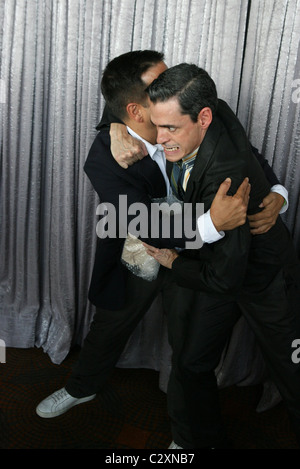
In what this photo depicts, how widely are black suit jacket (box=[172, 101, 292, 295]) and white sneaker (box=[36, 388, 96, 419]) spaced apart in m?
0.81

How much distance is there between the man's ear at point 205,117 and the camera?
1.50 metres

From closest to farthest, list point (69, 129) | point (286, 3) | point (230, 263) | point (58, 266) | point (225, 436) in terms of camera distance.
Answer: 1. point (230, 263)
2. point (225, 436)
3. point (286, 3)
4. point (69, 129)
5. point (58, 266)

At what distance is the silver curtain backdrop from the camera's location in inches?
82.9

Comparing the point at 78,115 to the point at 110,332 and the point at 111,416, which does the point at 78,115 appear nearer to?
the point at 110,332

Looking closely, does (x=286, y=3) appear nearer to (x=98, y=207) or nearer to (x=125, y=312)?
(x=98, y=207)

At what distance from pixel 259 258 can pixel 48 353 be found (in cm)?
133

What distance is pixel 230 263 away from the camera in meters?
1.52

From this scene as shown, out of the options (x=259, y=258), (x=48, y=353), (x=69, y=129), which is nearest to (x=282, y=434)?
(x=259, y=258)

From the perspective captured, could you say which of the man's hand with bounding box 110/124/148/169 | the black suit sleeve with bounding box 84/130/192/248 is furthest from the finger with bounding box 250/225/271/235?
the man's hand with bounding box 110/124/148/169

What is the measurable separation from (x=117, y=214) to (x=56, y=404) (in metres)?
0.90

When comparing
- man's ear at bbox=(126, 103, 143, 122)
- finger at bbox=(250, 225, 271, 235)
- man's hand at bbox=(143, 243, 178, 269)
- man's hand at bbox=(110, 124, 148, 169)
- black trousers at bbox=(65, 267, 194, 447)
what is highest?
man's ear at bbox=(126, 103, 143, 122)

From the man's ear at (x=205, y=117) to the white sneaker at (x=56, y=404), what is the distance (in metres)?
1.31

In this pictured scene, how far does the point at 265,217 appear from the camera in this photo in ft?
5.42

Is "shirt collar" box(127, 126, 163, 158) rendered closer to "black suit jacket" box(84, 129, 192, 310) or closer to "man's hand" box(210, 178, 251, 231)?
"black suit jacket" box(84, 129, 192, 310)
